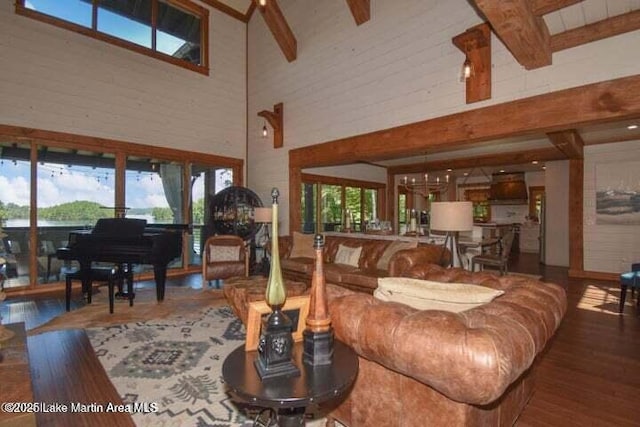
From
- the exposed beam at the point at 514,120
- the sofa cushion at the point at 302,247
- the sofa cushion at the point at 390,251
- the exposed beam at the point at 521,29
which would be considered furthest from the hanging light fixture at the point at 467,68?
the sofa cushion at the point at 302,247

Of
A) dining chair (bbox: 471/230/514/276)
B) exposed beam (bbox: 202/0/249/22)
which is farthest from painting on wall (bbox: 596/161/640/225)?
exposed beam (bbox: 202/0/249/22)

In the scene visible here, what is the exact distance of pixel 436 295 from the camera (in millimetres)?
1712

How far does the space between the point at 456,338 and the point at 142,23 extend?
7.71 meters

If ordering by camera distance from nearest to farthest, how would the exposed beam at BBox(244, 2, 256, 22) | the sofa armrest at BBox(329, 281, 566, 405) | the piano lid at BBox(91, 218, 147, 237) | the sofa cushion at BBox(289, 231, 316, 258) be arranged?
the sofa armrest at BBox(329, 281, 566, 405) → the piano lid at BBox(91, 218, 147, 237) → the sofa cushion at BBox(289, 231, 316, 258) → the exposed beam at BBox(244, 2, 256, 22)

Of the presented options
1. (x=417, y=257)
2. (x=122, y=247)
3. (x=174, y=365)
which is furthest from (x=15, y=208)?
(x=417, y=257)

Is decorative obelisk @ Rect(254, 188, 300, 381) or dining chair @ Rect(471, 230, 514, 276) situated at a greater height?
decorative obelisk @ Rect(254, 188, 300, 381)

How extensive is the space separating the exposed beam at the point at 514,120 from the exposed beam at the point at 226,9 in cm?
458

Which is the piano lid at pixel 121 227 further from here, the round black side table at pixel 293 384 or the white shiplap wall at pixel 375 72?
the round black side table at pixel 293 384

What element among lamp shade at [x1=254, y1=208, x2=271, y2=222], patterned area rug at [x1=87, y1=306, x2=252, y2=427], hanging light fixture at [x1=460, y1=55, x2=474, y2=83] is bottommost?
patterned area rug at [x1=87, y1=306, x2=252, y2=427]

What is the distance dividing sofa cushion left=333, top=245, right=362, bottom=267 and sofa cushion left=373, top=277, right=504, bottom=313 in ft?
10.4

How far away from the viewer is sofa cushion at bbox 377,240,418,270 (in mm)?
4635

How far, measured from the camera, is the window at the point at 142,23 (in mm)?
5461

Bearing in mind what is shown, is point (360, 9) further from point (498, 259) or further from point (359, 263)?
point (498, 259)

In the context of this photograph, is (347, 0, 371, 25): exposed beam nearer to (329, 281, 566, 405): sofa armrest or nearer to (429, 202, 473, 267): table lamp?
(429, 202, 473, 267): table lamp
